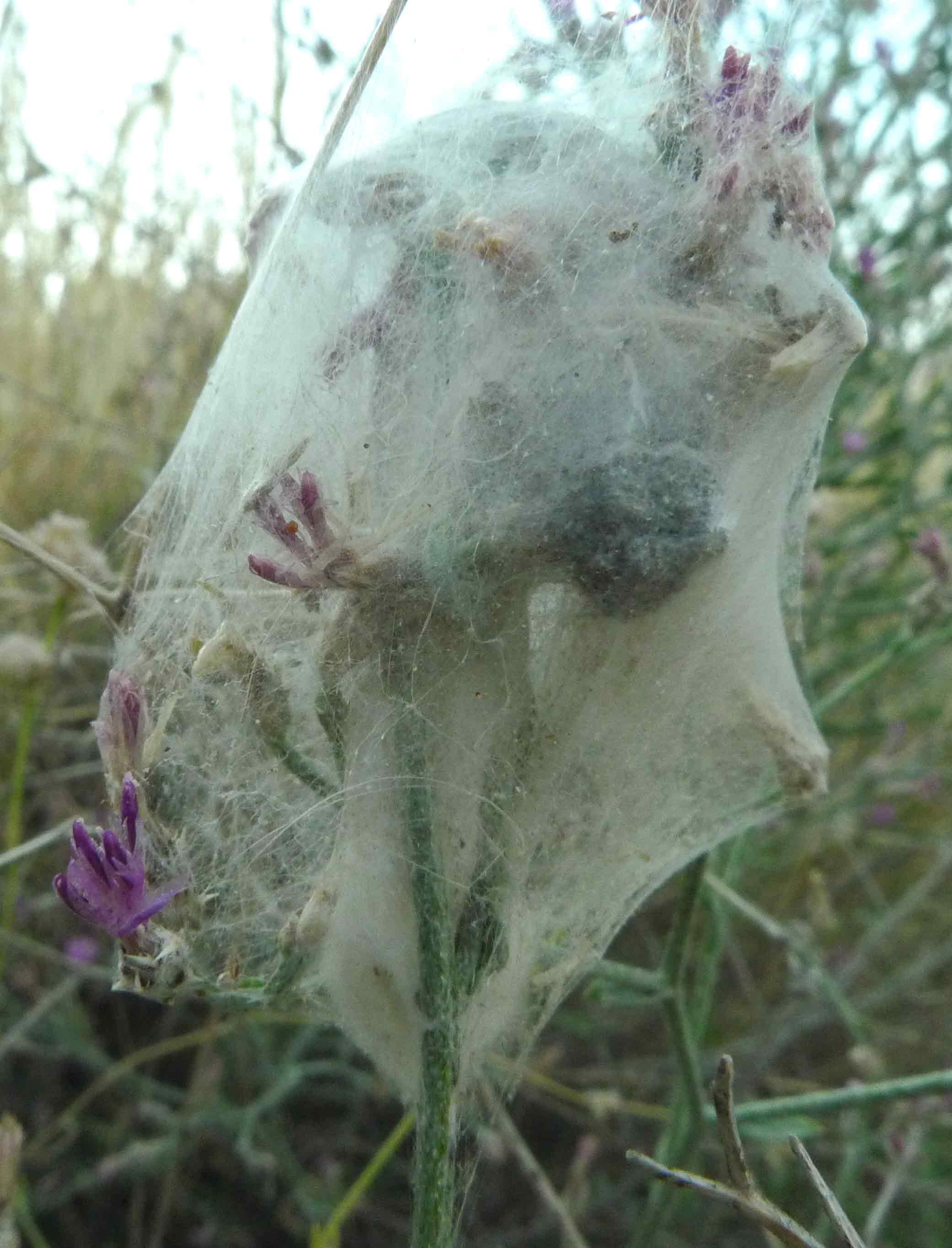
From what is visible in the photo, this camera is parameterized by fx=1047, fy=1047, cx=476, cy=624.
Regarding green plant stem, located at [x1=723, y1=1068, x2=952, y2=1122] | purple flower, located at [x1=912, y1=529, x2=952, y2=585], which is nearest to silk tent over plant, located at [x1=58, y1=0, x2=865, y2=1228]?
green plant stem, located at [x1=723, y1=1068, x2=952, y2=1122]

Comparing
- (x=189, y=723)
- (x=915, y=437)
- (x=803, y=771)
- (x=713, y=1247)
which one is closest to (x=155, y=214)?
(x=915, y=437)

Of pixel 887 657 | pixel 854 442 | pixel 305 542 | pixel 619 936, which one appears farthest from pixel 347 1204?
pixel 854 442

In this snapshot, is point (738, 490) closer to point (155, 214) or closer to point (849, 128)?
point (849, 128)

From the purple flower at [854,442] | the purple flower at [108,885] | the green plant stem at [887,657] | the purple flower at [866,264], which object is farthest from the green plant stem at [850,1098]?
the purple flower at [866,264]

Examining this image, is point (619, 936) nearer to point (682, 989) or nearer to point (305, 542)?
point (682, 989)

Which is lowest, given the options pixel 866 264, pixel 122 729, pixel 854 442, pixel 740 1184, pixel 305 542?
pixel 740 1184
